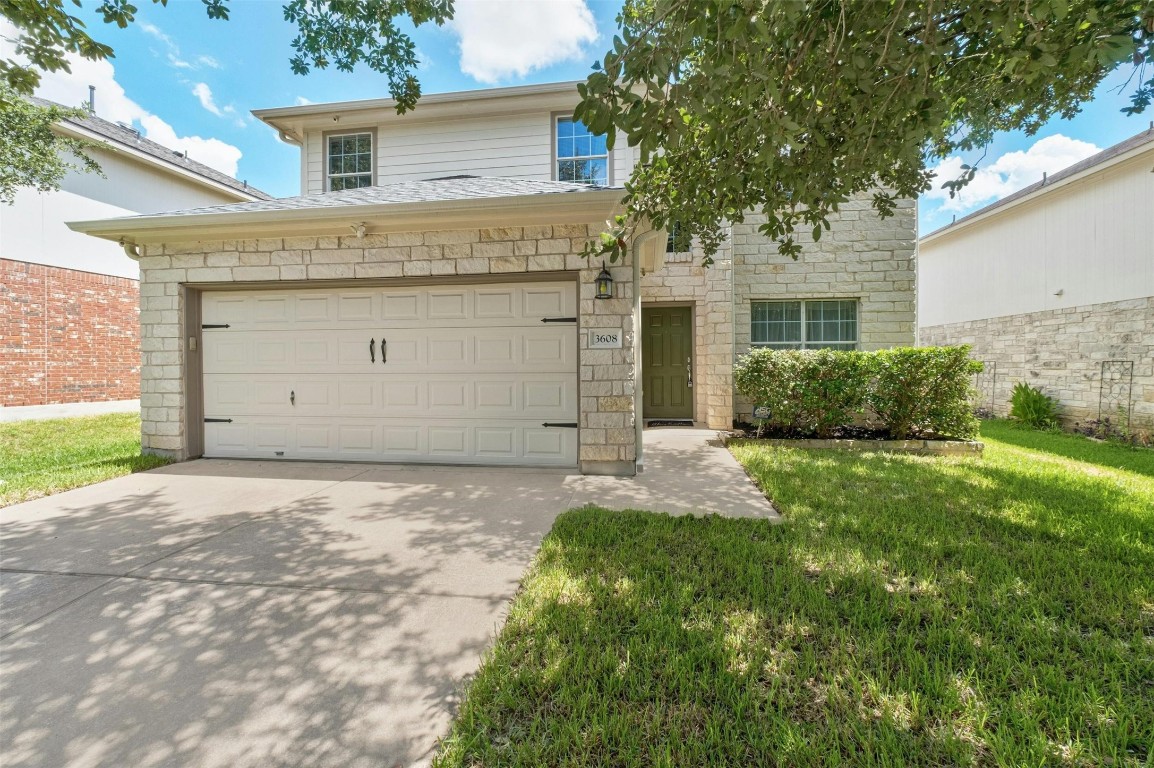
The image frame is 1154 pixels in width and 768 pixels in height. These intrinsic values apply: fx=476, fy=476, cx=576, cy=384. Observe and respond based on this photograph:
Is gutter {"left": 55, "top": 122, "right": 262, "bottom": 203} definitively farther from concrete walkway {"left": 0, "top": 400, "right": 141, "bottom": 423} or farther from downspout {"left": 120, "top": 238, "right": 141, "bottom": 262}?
concrete walkway {"left": 0, "top": 400, "right": 141, "bottom": 423}

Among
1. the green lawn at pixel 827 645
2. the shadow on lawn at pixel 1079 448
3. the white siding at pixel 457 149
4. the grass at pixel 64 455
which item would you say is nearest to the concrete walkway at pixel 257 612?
the green lawn at pixel 827 645

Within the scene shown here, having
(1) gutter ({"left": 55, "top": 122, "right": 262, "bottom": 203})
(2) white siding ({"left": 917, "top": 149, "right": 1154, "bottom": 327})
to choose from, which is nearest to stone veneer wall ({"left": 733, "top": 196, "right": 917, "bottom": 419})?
(2) white siding ({"left": 917, "top": 149, "right": 1154, "bottom": 327})

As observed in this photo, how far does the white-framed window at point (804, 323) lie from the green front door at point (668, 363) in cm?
121

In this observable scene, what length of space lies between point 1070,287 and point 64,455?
607 inches

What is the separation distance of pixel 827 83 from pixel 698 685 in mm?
3283

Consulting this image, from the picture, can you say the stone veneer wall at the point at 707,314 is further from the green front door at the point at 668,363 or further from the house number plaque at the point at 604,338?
the house number plaque at the point at 604,338

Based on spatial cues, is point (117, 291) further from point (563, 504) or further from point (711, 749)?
point (711, 749)

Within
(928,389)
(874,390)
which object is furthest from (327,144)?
(928,389)

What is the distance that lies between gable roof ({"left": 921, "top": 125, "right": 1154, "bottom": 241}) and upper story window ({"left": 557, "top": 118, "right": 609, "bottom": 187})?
25.8 feet

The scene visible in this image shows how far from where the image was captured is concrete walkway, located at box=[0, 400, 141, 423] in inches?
344

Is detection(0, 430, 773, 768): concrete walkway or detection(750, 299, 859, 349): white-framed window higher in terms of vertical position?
detection(750, 299, 859, 349): white-framed window

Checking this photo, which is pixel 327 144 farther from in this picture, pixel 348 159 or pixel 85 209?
pixel 85 209

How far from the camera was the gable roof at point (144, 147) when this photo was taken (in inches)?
372

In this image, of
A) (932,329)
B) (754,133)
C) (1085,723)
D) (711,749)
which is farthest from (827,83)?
(932,329)
